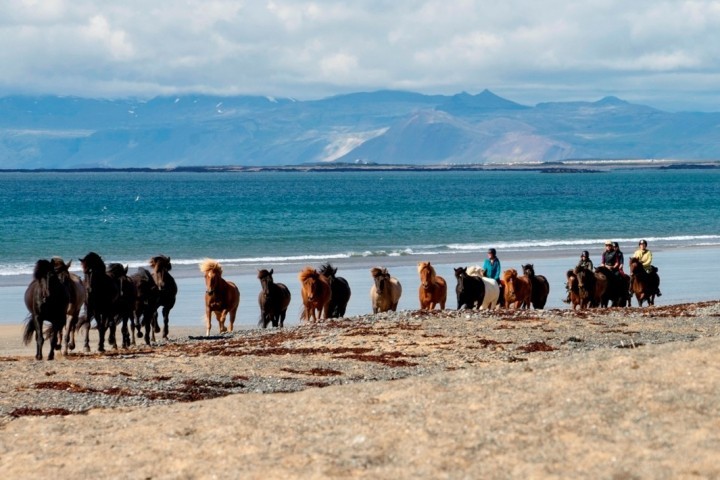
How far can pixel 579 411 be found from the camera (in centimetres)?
1158

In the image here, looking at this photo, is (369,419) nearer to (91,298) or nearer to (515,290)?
(91,298)

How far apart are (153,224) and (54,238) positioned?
15.1 metres

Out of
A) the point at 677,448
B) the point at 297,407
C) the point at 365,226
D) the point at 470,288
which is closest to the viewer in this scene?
the point at 677,448

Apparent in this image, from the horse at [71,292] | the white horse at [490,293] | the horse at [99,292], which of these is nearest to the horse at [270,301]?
the white horse at [490,293]

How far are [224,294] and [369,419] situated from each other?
50.2 ft

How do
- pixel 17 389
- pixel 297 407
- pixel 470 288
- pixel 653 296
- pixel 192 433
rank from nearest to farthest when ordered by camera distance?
pixel 192 433, pixel 297 407, pixel 17 389, pixel 470 288, pixel 653 296

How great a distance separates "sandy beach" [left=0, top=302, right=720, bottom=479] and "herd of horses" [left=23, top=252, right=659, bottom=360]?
2.19 m

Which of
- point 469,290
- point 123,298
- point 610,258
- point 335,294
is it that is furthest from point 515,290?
point 123,298

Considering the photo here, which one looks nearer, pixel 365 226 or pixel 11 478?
pixel 11 478

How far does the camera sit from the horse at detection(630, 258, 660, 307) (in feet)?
104

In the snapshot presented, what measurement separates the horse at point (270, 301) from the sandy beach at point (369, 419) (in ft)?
29.5

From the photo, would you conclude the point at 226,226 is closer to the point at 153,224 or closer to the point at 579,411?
the point at 153,224

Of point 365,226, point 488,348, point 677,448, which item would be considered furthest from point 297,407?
A: point 365,226

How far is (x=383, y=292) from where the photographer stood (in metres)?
28.7
